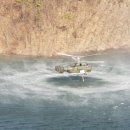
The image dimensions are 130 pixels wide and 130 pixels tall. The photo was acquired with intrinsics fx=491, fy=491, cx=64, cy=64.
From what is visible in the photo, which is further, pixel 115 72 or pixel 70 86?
pixel 115 72

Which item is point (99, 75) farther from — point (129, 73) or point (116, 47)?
point (116, 47)

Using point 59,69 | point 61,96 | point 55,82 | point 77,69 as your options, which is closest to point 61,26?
point 59,69

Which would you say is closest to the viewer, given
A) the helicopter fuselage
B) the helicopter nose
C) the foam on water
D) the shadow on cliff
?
the foam on water

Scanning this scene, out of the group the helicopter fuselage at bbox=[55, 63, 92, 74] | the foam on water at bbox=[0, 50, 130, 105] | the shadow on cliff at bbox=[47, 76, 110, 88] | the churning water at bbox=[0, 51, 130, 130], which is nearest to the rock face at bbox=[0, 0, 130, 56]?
the churning water at bbox=[0, 51, 130, 130]

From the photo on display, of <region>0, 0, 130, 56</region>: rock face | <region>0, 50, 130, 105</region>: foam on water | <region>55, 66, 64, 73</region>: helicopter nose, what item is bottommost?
<region>0, 50, 130, 105</region>: foam on water

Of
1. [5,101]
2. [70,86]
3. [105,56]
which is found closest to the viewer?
[5,101]

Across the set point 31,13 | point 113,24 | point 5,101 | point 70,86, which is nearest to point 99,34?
point 113,24

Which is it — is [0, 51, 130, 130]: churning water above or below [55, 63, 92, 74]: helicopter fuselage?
below

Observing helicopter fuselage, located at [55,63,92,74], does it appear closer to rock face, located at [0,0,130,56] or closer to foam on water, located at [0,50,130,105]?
foam on water, located at [0,50,130,105]
